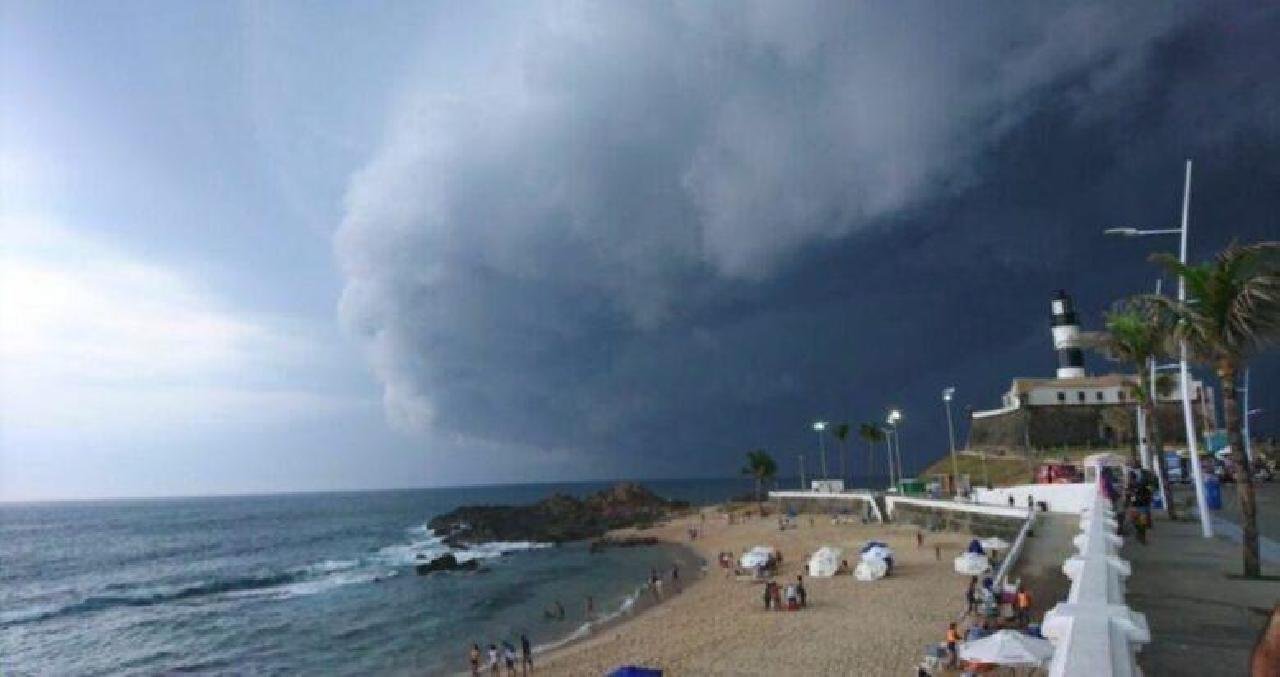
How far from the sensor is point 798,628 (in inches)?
1304

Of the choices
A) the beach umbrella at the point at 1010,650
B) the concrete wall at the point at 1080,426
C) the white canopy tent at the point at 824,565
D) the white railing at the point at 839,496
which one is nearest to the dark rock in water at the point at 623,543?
the white railing at the point at 839,496

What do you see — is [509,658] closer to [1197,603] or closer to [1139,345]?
[1197,603]

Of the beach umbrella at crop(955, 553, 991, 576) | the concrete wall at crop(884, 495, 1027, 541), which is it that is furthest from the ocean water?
the beach umbrella at crop(955, 553, 991, 576)

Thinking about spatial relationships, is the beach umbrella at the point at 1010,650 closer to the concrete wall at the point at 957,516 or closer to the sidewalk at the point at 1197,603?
the sidewalk at the point at 1197,603

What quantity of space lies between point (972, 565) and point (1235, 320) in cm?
2216

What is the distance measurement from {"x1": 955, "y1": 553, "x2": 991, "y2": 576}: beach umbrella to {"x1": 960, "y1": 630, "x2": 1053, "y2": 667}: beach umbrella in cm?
2207

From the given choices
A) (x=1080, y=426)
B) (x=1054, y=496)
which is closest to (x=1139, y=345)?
(x=1054, y=496)

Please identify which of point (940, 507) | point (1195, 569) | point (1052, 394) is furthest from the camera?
point (1052, 394)

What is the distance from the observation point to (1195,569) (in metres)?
20.0

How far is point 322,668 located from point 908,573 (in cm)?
3182

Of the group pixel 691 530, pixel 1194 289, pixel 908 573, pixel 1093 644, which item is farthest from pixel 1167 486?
pixel 691 530

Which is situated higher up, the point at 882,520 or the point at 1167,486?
the point at 1167,486

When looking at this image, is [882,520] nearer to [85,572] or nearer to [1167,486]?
[1167,486]

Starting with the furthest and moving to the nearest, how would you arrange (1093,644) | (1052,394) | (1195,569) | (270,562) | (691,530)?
1. (270,562)
2. (691,530)
3. (1052,394)
4. (1195,569)
5. (1093,644)
